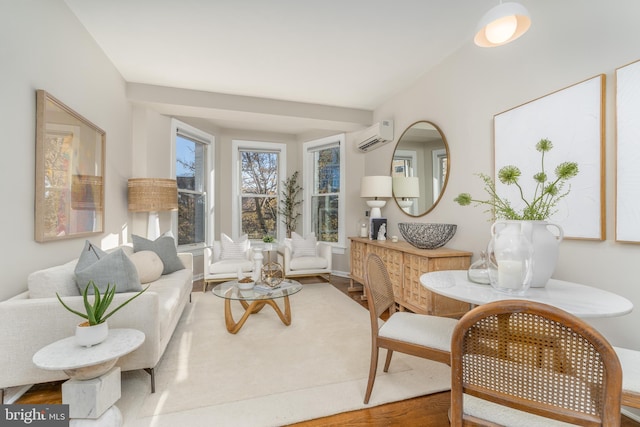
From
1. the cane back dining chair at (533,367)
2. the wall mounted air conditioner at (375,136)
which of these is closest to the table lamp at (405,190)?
the wall mounted air conditioner at (375,136)

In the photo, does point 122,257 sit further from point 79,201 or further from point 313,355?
point 313,355

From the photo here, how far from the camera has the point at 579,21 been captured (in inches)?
73.0

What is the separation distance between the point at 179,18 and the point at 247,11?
0.60m

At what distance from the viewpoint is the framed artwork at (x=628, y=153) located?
5.12ft

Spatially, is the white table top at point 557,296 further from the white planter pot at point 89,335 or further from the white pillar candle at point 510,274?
the white planter pot at point 89,335

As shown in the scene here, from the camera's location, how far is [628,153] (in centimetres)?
159

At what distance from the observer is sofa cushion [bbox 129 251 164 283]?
276 cm

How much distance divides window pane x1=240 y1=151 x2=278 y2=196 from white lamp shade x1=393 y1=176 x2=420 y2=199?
8.84 ft

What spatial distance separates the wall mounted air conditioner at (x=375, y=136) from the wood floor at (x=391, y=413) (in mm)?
3199

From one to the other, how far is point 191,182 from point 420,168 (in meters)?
3.71

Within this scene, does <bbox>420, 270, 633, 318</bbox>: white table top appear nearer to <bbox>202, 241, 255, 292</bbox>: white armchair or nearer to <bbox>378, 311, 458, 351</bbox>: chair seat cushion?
<bbox>378, 311, 458, 351</bbox>: chair seat cushion

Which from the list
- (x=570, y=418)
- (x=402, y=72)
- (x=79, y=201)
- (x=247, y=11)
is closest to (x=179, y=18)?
(x=247, y=11)

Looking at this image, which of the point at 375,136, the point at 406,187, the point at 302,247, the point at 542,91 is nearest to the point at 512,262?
the point at 542,91

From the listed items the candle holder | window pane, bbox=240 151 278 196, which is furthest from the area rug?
window pane, bbox=240 151 278 196
